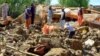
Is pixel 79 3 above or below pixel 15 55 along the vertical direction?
below

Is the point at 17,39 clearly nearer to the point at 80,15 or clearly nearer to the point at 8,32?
the point at 8,32

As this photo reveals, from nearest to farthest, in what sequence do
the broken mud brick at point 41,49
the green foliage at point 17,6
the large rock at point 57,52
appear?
the large rock at point 57,52 < the broken mud brick at point 41,49 < the green foliage at point 17,6

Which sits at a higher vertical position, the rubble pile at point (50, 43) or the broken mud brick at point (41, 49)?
the broken mud brick at point (41, 49)

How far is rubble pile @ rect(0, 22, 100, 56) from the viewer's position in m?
19.7

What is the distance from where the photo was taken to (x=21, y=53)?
64.1 feet

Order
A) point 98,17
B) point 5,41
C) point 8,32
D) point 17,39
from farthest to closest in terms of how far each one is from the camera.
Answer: point 98,17 → point 8,32 → point 17,39 → point 5,41

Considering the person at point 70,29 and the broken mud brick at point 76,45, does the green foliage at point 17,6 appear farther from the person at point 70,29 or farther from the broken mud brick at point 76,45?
the broken mud brick at point 76,45

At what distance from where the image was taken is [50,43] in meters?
20.9

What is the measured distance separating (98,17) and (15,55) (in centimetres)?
1147

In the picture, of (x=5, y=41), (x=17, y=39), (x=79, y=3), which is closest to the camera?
(x=5, y=41)

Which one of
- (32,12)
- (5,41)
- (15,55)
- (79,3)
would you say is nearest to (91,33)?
(32,12)

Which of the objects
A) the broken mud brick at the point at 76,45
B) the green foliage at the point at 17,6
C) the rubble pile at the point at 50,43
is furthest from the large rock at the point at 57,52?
the green foliage at the point at 17,6

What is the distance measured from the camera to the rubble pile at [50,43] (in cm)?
1973

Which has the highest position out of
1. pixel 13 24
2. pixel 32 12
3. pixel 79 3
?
pixel 32 12
